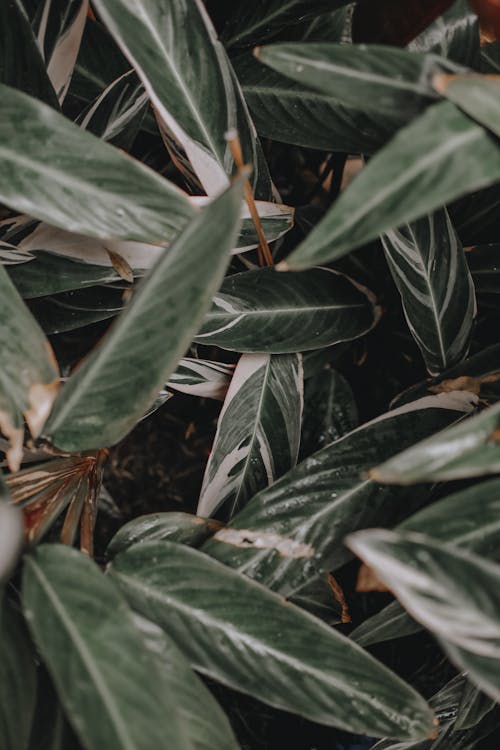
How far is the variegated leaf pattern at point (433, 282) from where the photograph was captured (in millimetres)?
Answer: 697

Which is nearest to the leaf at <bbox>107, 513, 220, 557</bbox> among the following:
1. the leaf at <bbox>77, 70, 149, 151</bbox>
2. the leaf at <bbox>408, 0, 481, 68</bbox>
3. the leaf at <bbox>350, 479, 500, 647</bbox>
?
the leaf at <bbox>350, 479, 500, 647</bbox>

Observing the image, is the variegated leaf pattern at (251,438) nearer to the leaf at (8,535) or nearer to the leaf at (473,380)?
the leaf at (473,380)

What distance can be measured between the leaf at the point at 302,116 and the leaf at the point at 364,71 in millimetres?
119

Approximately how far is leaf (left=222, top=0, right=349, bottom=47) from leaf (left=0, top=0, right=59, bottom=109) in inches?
11.1

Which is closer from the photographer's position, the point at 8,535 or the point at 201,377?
the point at 8,535

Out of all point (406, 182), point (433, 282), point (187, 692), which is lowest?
point (187, 692)

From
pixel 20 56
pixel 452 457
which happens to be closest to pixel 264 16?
pixel 20 56

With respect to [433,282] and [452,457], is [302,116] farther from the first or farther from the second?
[452,457]

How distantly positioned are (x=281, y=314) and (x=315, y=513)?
0.77ft

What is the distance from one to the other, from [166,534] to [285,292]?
0.98ft

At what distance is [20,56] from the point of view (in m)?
0.65

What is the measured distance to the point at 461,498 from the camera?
48 cm

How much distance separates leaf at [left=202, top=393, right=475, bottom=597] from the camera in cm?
62

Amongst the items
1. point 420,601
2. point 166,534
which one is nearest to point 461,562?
point 420,601
